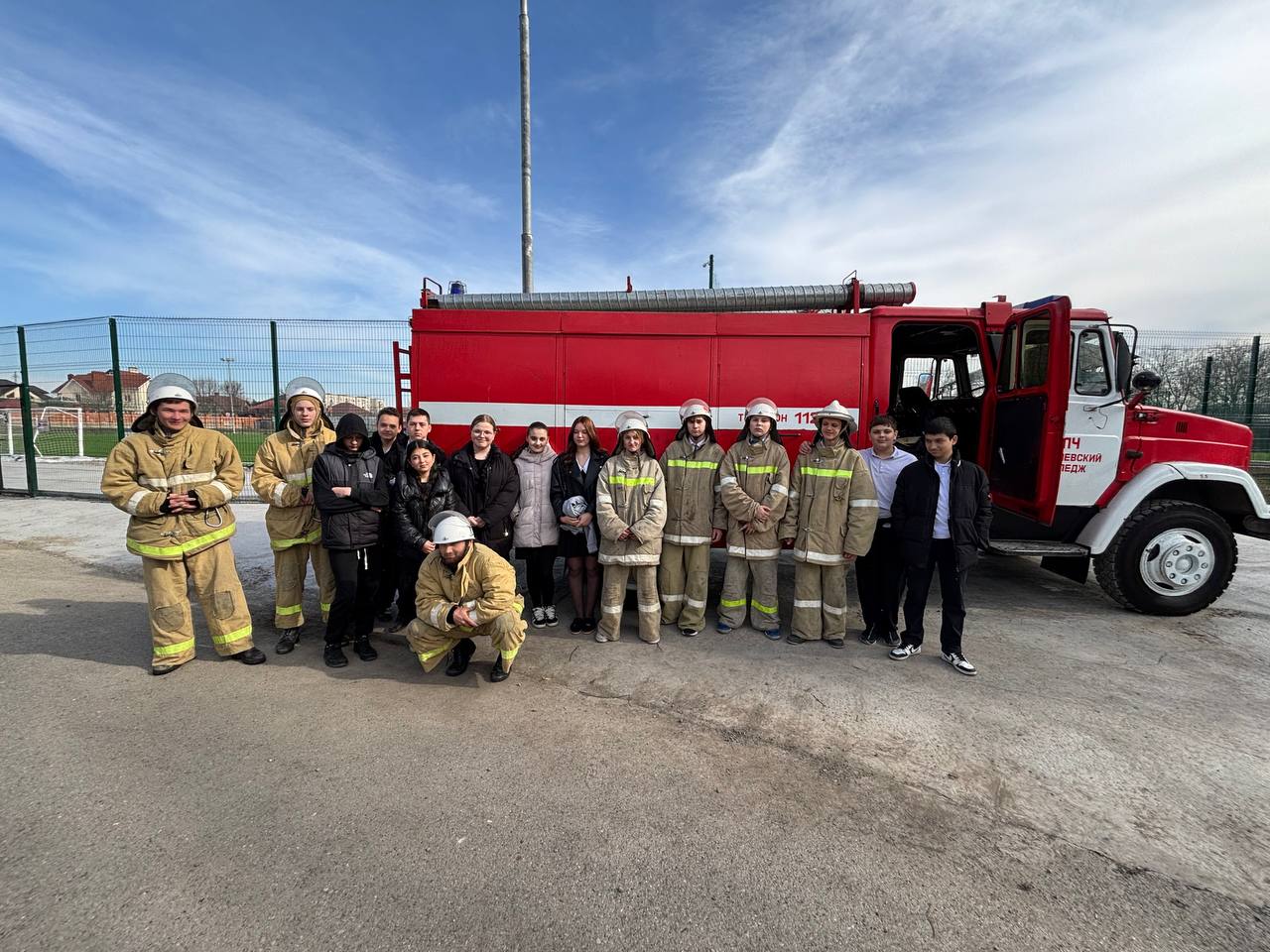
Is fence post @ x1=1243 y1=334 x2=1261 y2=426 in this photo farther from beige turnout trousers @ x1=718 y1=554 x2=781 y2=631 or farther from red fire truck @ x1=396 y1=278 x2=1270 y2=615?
beige turnout trousers @ x1=718 y1=554 x2=781 y2=631

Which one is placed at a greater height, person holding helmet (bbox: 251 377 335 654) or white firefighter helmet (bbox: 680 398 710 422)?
white firefighter helmet (bbox: 680 398 710 422)

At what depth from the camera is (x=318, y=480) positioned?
12.3 feet

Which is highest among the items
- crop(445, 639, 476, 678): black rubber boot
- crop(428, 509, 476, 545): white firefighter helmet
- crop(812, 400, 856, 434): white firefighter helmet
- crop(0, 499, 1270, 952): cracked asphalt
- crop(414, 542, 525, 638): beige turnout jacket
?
crop(812, 400, 856, 434): white firefighter helmet

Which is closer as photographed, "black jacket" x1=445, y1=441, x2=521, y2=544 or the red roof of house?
"black jacket" x1=445, y1=441, x2=521, y2=544

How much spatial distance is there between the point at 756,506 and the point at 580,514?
50.5 inches

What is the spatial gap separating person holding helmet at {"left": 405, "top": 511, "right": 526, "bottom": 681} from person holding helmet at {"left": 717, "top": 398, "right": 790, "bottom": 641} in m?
1.66

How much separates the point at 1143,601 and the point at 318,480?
21.2ft

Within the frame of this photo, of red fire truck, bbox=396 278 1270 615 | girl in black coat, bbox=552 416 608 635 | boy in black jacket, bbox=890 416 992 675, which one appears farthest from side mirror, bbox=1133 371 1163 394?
girl in black coat, bbox=552 416 608 635

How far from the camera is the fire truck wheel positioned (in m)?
4.62

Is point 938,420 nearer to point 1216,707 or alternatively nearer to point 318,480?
point 1216,707

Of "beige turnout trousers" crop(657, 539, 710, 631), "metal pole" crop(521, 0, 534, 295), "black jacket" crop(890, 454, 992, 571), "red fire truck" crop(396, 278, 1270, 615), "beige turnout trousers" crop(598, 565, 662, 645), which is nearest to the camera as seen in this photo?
"black jacket" crop(890, 454, 992, 571)

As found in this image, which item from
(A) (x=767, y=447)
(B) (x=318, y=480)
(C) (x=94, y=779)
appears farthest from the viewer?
(A) (x=767, y=447)

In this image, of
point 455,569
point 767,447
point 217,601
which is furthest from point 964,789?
point 217,601

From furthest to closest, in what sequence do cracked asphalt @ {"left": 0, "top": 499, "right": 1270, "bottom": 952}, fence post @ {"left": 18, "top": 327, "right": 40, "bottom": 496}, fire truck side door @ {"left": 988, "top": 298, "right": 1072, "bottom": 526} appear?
fence post @ {"left": 18, "top": 327, "right": 40, "bottom": 496}
fire truck side door @ {"left": 988, "top": 298, "right": 1072, "bottom": 526}
cracked asphalt @ {"left": 0, "top": 499, "right": 1270, "bottom": 952}
